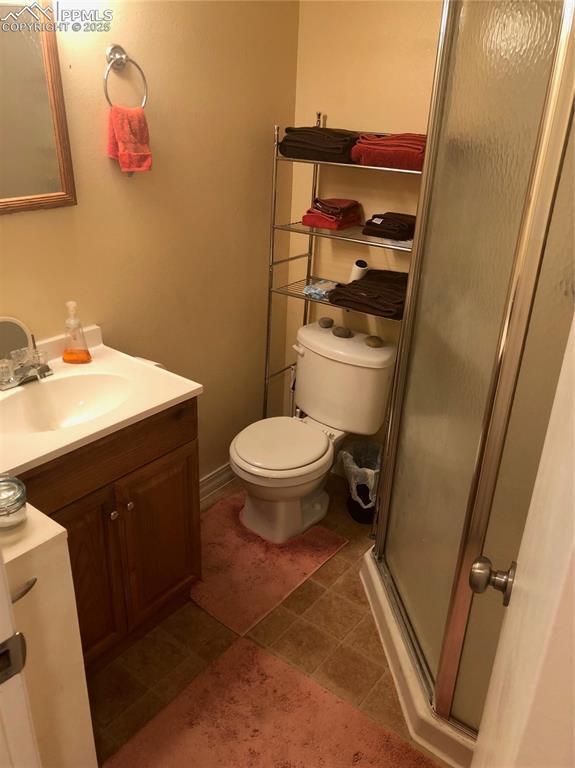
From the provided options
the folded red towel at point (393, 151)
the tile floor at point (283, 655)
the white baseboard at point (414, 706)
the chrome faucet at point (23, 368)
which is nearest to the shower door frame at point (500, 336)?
the white baseboard at point (414, 706)

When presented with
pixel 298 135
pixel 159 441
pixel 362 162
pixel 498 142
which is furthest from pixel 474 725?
pixel 298 135

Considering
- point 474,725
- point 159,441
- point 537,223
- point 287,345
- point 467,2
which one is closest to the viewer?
point 537,223

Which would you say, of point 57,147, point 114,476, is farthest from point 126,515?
point 57,147

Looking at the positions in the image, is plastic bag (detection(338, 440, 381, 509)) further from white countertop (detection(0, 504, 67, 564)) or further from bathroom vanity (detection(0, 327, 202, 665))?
white countertop (detection(0, 504, 67, 564))

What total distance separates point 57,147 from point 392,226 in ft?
3.62

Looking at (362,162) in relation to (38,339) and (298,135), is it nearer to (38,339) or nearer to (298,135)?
(298,135)

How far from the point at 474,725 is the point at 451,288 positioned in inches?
44.6

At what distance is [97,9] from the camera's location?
166 cm

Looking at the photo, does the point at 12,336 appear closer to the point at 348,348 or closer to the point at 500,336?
the point at 348,348

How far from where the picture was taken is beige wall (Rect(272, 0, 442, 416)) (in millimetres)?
2113

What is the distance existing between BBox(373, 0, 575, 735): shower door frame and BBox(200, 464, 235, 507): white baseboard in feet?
2.77

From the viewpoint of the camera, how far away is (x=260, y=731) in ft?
5.50

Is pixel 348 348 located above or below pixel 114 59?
below

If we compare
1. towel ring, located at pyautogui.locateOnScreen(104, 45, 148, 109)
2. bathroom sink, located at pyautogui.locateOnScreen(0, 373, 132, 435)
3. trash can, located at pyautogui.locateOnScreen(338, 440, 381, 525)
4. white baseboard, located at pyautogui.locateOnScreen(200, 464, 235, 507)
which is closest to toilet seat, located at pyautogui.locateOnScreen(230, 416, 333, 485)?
trash can, located at pyautogui.locateOnScreen(338, 440, 381, 525)
